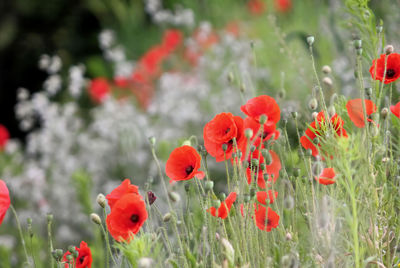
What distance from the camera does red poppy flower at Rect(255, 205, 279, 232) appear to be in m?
1.01

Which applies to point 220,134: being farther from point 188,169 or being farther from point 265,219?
point 265,219

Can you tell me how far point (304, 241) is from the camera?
1.04 meters

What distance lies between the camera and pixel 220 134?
43.7 inches

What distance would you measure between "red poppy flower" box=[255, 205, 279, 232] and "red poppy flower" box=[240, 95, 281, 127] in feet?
0.65

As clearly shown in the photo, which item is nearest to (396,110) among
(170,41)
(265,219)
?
(265,219)

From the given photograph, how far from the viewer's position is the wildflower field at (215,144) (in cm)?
97

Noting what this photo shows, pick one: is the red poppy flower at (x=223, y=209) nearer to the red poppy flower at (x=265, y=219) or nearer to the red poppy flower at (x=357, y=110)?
the red poppy flower at (x=265, y=219)

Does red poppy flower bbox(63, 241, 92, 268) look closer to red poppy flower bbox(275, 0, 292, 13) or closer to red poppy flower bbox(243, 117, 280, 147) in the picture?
red poppy flower bbox(243, 117, 280, 147)

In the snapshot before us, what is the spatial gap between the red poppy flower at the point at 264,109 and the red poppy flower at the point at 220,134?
1.9 inches

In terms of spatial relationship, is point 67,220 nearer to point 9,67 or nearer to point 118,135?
point 118,135

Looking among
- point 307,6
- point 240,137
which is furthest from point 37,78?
point 240,137

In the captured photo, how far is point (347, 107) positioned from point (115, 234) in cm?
57

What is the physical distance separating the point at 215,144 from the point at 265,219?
206mm

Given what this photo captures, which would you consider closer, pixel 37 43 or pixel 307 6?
pixel 307 6
